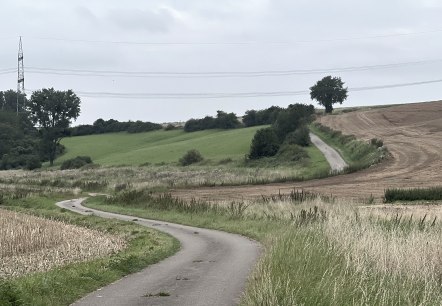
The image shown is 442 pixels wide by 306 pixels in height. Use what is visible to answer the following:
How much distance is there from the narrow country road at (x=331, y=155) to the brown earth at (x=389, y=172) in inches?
183

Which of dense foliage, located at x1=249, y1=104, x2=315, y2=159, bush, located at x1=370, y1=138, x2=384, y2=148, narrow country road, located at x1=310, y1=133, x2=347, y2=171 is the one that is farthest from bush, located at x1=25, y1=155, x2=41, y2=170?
bush, located at x1=370, y1=138, x2=384, y2=148

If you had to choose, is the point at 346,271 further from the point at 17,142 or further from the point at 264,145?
the point at 17,142

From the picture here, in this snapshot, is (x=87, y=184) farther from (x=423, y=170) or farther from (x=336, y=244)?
(x=336, y=244)

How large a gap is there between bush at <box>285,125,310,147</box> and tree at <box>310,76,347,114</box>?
Answer: 45297 mm

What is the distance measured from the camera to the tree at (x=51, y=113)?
12475cm

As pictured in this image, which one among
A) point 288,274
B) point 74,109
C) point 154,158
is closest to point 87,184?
point 154,158

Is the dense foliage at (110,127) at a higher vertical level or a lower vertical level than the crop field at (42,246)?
higher

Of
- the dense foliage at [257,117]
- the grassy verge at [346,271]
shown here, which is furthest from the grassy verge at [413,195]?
the dense foliage at [257,117]

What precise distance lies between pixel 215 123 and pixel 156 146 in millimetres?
26428

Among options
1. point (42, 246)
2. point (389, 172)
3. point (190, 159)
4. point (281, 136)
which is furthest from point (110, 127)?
point (42, 246)

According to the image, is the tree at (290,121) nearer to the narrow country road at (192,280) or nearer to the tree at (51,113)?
the tree at (51,113)

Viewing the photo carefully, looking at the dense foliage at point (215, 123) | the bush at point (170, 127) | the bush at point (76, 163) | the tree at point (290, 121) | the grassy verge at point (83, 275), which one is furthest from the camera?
the bush at point (170, 127)

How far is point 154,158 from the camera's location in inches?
4365

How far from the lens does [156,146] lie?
13162 centimetres
